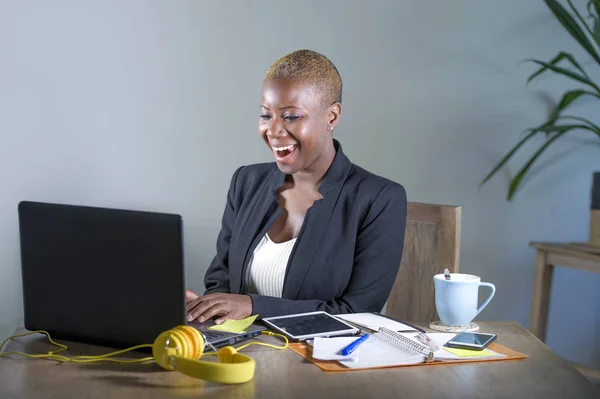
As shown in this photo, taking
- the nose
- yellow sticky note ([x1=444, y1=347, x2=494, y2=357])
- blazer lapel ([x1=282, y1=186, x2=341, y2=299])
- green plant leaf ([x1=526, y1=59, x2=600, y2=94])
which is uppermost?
green plant leaf ([x1=526, y1=59, x2=600, y2=94])

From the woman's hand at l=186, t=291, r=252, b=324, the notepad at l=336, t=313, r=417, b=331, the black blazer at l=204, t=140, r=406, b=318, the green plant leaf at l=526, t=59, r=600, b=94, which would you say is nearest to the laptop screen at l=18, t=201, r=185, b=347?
the woman's hand at l=186, t=291, r=252, b=324

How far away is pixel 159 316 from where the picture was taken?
117 centimetres

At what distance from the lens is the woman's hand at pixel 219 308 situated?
1.43 m

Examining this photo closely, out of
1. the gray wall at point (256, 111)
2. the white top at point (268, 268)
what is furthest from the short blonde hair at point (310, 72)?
the gray wall at point (256, 111)

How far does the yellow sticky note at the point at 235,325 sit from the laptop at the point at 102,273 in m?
0.05

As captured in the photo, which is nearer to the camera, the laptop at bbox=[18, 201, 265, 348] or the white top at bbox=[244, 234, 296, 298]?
the laptop at bbox=[18, 201, 265, 348]

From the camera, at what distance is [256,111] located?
276 centimetres

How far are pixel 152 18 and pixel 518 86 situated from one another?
1508 mm

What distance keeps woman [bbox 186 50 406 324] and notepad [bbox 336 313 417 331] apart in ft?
0.44

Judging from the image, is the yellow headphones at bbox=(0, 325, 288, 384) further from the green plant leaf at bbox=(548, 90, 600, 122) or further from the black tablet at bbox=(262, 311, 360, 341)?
the green plant leaf at bbox=(548, 90, 600, 122)

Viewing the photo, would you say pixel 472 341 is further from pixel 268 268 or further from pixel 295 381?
pixel 268 268

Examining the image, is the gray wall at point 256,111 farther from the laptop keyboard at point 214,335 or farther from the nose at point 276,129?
the laptop keyboard at point 214,335

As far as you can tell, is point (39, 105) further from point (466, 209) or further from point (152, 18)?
point (466, 209)

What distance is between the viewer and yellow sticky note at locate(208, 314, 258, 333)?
1.37 metres
